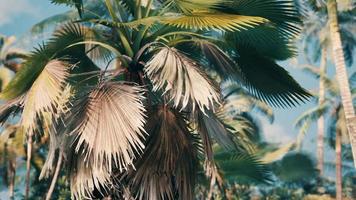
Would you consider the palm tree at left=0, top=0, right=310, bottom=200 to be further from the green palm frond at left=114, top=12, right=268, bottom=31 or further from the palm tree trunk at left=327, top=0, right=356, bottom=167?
the palm tree trunk at left=327, top=0, right=356, bottom=167

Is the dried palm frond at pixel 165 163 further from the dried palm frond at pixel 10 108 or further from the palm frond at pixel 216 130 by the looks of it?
the dried palm frond at pixel 10 108

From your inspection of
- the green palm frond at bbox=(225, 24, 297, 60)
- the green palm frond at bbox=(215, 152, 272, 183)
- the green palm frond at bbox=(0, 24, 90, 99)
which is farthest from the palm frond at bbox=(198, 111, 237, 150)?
the green palm frond at bbox=(215, 152, 272, 183)

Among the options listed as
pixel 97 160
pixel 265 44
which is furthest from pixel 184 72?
pixel 265 44

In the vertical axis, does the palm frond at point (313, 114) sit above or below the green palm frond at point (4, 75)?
below

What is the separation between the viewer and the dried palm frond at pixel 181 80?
7379 mm

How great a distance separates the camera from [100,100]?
25.5ft

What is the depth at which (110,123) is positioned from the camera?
748 centimetres

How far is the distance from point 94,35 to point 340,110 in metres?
21.0

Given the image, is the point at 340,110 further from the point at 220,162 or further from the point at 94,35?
the point at 94,35

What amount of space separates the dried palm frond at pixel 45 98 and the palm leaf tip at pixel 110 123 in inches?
13.1

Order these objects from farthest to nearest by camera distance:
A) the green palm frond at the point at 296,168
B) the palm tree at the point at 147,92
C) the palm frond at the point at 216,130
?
the green palm frond at the point at 296,168, the palm frond at the point at 216,130, the palm tree at the point at 147,92

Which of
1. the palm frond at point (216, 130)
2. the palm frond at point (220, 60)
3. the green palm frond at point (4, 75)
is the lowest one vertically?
the palm frond at point (216, 130)

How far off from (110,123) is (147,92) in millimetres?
1108

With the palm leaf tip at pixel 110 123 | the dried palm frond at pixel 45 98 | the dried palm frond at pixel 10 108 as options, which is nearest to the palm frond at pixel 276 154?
the dried palm frond at pixel 10 108
